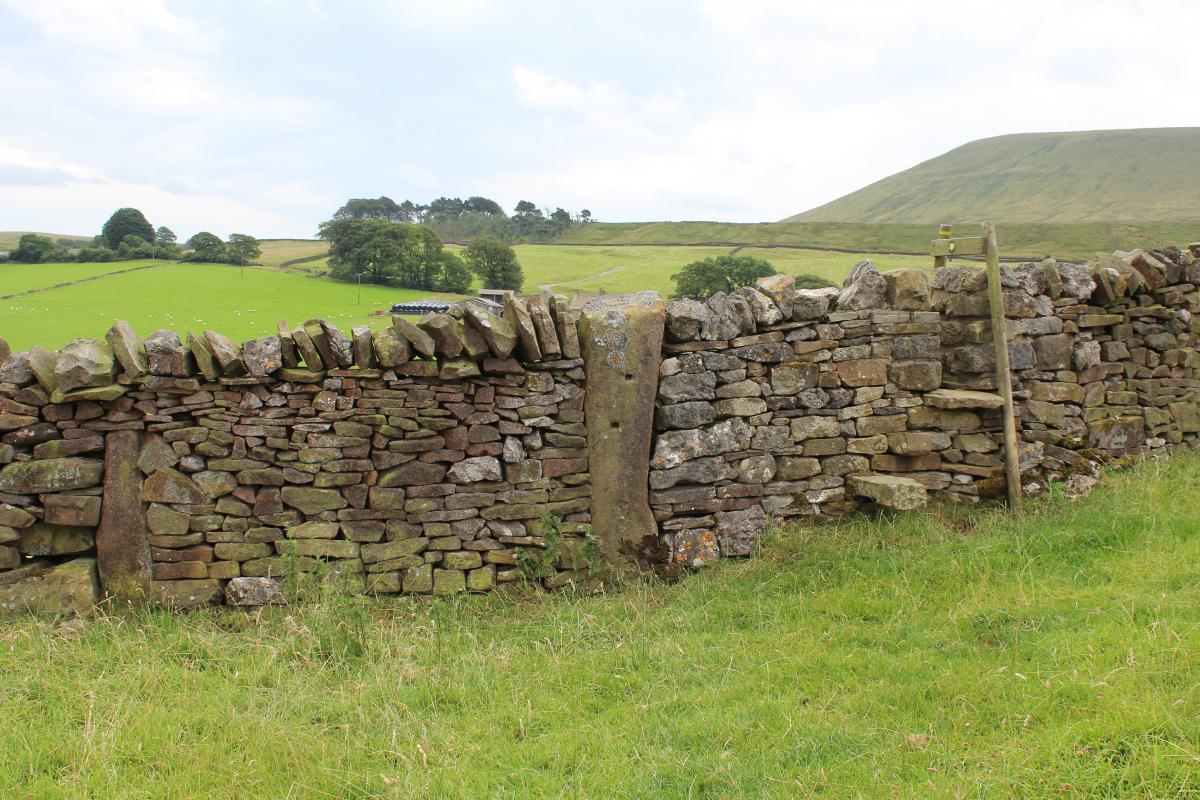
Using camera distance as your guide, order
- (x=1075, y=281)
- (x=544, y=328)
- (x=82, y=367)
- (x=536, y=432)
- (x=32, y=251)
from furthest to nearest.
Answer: (x=32, y=251)
(x=1075, y=281)
(x=536, y=432)
(x=544, y=328)
(x=82, y=367)

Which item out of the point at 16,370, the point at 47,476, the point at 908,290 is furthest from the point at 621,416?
the point at 16,370

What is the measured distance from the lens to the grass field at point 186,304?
22625 mm

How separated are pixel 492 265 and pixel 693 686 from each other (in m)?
36.4

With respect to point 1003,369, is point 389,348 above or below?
above

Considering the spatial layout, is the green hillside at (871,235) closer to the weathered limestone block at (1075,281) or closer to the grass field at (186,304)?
the grass field at (186,304)

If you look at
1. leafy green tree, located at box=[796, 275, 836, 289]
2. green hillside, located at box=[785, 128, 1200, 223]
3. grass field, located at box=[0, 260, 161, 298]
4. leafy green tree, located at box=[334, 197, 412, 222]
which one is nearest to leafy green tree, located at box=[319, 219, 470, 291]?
grass field, located at box=[0, 260, 161, 298]

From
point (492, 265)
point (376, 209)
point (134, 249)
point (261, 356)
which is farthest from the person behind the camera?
point (376, 209)

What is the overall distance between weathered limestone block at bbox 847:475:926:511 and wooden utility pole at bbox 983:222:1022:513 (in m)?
0.88

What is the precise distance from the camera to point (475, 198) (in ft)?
268

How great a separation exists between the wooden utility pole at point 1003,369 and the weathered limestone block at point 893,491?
2.90 feet

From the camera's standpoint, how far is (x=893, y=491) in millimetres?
6203

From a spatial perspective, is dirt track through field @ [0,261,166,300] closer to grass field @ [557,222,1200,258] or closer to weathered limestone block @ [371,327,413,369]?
weathered limestone block @ [371,327,413,369]

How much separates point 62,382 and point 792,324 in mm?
5666

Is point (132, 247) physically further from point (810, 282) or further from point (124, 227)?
point (810, 282)
